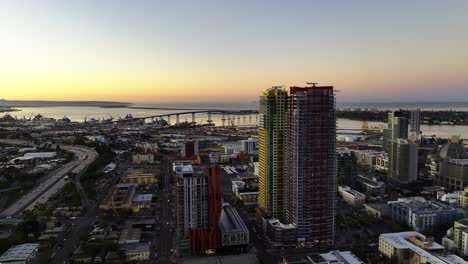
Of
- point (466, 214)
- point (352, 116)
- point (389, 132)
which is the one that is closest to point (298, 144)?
point (466, 214)

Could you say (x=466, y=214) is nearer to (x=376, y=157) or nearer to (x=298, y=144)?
(x=298, y=144)

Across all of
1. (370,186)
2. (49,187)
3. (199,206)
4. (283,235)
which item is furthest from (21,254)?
(370,186)

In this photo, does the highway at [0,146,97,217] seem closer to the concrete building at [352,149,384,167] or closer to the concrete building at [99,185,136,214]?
the concrete building at [99,185,136,214]

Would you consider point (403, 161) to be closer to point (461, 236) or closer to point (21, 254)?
point (461, 236)

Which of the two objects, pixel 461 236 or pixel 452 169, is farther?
pixel 452 169

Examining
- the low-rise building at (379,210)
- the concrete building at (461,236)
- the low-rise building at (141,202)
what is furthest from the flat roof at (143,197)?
the concrete building at (461,236)

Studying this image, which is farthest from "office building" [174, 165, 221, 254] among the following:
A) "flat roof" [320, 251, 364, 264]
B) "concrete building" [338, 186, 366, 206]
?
"concrete building" [338, 186, 366, 206]
